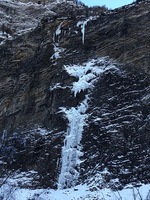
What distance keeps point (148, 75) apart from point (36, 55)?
9425 mm

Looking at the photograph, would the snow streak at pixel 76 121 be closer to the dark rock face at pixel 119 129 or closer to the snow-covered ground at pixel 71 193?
the dark rock face at pixel 119 129

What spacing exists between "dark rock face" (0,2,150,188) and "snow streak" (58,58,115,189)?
Result: 0.99ft

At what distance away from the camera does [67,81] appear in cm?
2520

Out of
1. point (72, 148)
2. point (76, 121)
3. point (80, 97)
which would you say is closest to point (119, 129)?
point (72, 148)

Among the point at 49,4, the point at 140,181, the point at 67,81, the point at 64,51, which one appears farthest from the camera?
the point at 49,4

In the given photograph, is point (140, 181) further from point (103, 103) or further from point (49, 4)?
point (49, 4)

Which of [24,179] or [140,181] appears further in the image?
[24,179]

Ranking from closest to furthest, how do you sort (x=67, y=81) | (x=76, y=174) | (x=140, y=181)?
(x=140, y=181)
(x=76, y=174)
(x=67, y=81)

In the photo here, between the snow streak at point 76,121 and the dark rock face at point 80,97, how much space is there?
0.99 feet

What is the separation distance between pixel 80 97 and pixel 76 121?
169cm

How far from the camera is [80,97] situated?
930 inches

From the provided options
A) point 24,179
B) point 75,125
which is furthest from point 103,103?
point 24,179

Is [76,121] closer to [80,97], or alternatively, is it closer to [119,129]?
[80,97]

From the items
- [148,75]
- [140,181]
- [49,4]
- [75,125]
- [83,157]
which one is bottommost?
[140,181]
